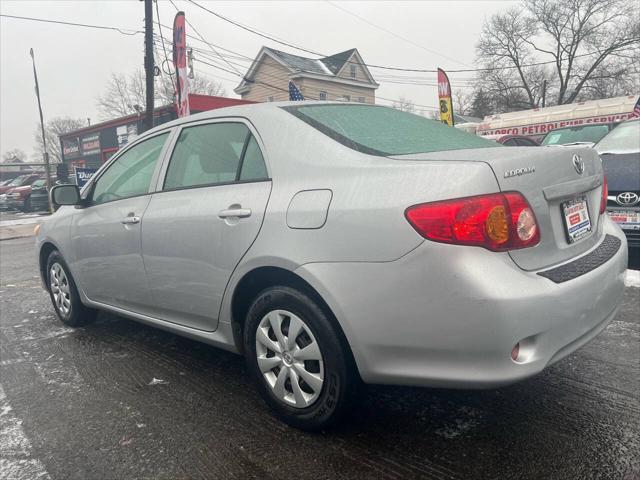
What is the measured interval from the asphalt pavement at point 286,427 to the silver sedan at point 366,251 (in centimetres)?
25

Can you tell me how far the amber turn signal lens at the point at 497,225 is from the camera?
73.4 inches

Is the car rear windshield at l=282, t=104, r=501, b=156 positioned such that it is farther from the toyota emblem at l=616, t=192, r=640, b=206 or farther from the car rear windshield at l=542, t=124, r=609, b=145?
the car rear windshield at l=542, t=124, r=609, b=145

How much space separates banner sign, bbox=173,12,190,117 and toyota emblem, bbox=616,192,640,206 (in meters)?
8.92

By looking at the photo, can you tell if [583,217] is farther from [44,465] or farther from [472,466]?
[44,465]

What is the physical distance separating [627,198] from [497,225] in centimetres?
403

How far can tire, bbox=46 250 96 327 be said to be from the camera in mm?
4125

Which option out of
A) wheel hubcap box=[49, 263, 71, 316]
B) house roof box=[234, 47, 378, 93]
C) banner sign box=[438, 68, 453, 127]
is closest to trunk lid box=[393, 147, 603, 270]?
wheel hubcap box=[49, 263, 71, 316]

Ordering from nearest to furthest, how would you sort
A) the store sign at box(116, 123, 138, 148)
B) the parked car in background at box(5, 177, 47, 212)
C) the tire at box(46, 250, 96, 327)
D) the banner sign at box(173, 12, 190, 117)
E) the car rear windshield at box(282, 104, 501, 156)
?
the car rear windshield at box(282, 104, 501, 156) → the tire at box(46, 250, 96, 327) → the banner sign at box(173, 12, 190, 117) → the parked car in background at box(5, 177, 47, 212) → the store sign at box(116, 123, 138, 148)

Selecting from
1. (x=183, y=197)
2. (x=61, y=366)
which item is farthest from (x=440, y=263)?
(x=61, y=366)

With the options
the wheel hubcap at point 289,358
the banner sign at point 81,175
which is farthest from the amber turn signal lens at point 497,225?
the banner sign at point 81,175

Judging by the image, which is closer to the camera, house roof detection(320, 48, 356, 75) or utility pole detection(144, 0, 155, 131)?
utility pole detection(144, 0, 155, 131)

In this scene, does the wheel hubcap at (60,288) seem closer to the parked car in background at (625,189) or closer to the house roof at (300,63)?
the parked car in background at (625,189)

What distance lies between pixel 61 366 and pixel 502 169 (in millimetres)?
3106

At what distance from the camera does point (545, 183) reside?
2.04 m
